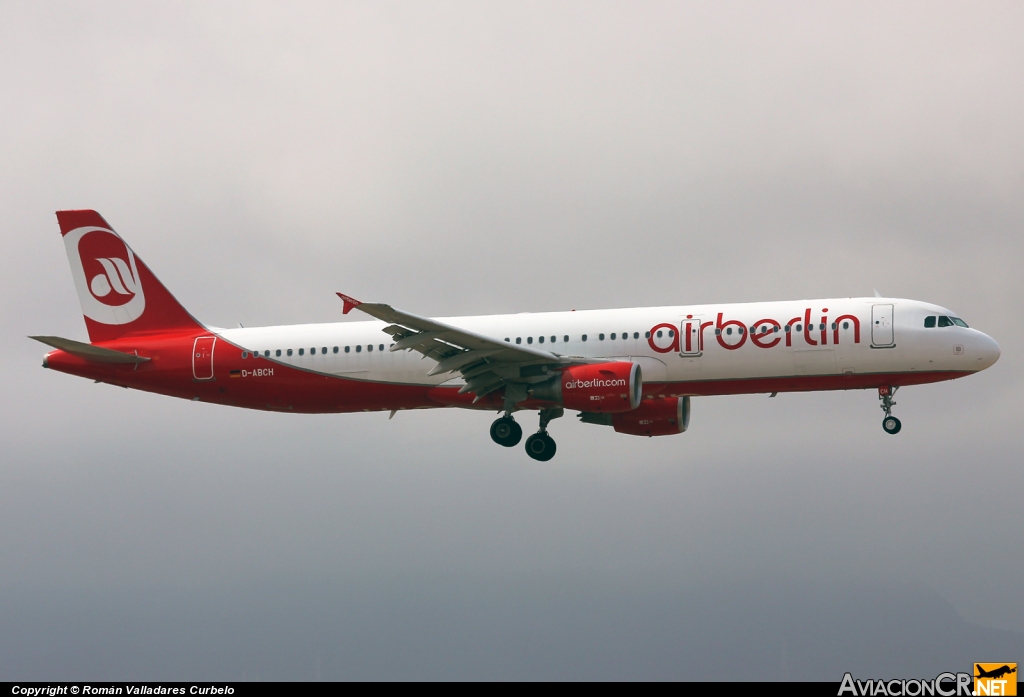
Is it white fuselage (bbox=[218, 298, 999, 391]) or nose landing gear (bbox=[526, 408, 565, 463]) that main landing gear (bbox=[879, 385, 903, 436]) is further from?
nose landing gear (bbox=[526, 408, 565, 463])

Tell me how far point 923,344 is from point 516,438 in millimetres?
14561

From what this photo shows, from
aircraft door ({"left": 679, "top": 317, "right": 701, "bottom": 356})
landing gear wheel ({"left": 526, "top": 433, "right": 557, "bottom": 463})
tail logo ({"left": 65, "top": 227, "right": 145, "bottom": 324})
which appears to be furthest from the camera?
tail logo ({"left": 65, "top": 227, "right": 145, "bottom": 324})

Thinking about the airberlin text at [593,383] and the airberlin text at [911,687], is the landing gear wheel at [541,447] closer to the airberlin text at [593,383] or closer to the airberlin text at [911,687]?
the airberlin text at [593,383]

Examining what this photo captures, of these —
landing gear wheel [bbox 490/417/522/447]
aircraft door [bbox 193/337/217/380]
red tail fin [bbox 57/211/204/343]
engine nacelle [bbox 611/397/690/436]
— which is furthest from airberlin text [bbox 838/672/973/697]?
red tail fin [bbox 57/211/204/343]

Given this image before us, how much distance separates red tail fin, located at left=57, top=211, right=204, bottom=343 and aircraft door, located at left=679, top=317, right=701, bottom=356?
18.7m

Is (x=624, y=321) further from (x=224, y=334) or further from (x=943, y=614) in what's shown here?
(x=943, y=614)

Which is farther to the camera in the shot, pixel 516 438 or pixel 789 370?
pixel 516 438

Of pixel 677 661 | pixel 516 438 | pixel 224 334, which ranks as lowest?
pixel 677 661

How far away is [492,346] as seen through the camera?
39.9 m

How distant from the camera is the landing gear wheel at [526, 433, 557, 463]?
1716 inches

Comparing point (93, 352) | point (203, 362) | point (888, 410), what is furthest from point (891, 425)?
point (93, 352)

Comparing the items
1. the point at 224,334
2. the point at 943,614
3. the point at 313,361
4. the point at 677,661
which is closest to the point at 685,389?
the point at 313,361

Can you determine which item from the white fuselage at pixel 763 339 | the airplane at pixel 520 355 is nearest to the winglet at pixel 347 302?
the airplane at pixel 520 355

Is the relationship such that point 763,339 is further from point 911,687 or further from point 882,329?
point 911,687
